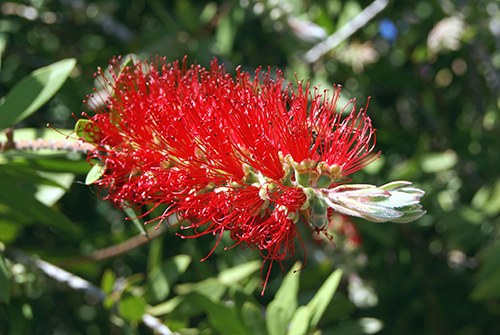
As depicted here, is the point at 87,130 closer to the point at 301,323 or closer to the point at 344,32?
the point at 301,323

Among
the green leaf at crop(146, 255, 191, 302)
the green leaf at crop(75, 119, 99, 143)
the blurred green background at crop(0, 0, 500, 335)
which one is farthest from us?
the blurred green background at crop(0, 0, 500, 335)

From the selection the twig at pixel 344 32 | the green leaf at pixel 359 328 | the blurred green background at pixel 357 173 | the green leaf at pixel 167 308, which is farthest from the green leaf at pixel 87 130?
the twig at pixel 344 32

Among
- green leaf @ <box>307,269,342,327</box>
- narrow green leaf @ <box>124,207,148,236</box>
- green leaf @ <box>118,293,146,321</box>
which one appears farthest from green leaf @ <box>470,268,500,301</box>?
narrow green leaf @ <box>124,207,148,236</box>

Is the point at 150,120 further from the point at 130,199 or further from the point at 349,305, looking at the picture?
the point at 349,305

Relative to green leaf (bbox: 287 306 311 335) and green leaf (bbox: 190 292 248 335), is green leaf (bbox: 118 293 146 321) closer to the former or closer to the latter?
green leaf (bbox: 190 292 248 335)

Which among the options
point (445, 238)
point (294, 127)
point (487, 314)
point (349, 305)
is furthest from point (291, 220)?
point (487, 314)

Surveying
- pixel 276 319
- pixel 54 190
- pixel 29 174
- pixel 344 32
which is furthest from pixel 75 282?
pixel 344 32
